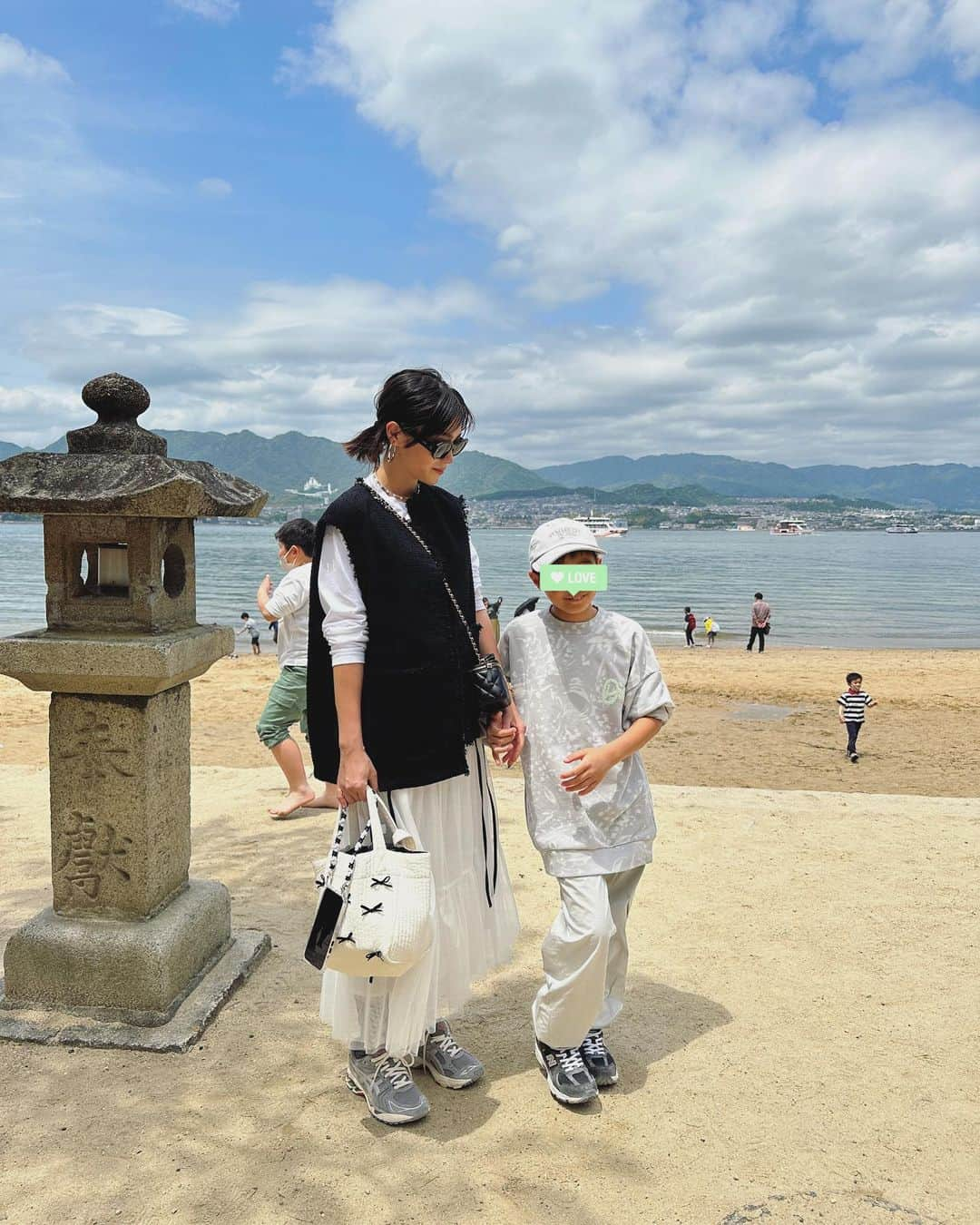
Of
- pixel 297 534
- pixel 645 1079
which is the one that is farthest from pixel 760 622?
pixel 645 1079

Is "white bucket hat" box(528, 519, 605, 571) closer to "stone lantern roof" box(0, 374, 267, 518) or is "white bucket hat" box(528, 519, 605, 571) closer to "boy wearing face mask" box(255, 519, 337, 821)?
"stone lantern roof" box(0, 374, 267, 518)

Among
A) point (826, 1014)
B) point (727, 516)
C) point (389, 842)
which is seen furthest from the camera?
point (727, 516)

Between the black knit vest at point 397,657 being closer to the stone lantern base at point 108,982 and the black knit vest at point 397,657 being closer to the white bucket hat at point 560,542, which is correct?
the white bucket hat at point 560,542

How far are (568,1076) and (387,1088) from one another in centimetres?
57

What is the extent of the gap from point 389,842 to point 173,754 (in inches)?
52.3

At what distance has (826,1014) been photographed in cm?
352

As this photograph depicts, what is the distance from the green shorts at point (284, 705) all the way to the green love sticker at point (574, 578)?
2969mm

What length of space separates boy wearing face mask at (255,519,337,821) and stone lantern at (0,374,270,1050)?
1.81 m

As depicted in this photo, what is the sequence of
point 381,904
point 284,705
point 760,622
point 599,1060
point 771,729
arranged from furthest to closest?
point 760,622 → point 771,729 → point 284,705 → point 599,1060 → point 381,904

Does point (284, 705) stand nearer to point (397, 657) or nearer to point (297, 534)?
point (297, 534)

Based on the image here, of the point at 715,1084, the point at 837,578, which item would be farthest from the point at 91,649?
the point at 837,578

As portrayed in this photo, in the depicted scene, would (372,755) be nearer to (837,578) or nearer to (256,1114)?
(256,1114)

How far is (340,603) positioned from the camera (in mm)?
2645

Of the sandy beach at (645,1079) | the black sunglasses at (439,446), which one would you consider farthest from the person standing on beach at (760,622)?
the black sunglasses at (439,446)
